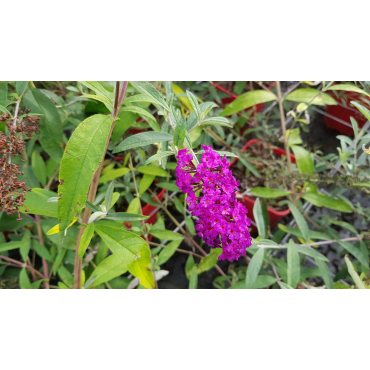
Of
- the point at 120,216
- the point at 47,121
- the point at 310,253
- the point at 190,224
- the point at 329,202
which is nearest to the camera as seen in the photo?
the point at 120,216

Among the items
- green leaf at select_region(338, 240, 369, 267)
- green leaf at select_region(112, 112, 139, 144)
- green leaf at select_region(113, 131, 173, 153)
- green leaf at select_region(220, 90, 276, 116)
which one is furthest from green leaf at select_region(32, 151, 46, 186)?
green leaf at select_region(338, 240, 369, 267)

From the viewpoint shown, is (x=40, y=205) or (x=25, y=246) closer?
(x=40, y=205)

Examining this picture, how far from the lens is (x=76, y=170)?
0.56 m

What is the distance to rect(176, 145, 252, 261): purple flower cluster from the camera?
25.3 inches

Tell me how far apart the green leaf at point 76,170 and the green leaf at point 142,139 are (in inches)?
3.3

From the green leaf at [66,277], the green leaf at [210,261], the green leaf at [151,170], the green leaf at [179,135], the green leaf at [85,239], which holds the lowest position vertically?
the green leaf at [66,277]

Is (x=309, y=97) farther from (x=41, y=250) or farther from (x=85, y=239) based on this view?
(x=41, y=250)

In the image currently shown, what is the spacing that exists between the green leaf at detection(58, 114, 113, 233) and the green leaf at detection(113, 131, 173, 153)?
0.27ft

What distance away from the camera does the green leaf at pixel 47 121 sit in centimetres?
89

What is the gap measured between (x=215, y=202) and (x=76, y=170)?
0.94 feet

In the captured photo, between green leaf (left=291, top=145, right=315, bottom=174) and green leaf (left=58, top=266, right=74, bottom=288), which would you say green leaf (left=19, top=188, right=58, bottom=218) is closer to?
green leaf (left=58, top=266, right=74, bottom=288)

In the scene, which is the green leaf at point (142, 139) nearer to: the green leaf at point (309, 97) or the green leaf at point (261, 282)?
the green leaf at point (261, 282)

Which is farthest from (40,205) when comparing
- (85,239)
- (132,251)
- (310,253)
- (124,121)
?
(310,253)

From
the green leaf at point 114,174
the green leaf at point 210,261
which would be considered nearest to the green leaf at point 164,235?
the green leaf at point 210,261
